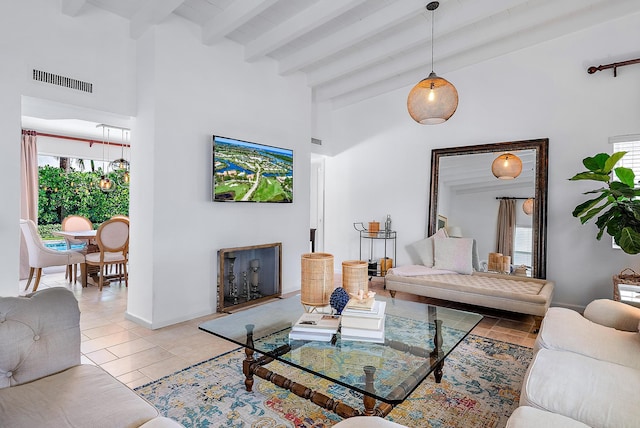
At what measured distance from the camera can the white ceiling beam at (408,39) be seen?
11.5 ft

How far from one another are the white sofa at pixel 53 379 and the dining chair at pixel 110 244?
3532 mm

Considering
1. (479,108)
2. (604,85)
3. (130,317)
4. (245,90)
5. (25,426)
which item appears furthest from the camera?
(479,108)

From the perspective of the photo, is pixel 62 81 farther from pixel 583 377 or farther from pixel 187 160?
pixel 583 377

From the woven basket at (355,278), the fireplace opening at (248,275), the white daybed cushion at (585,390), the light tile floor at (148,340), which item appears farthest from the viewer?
the fireplace opening at (248,275)

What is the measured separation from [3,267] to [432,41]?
190 inches

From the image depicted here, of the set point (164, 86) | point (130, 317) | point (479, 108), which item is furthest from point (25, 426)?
point (479, 108)

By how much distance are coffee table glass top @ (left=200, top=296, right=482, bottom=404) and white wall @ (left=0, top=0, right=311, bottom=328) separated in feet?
4.75

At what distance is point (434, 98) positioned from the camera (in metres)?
2.85

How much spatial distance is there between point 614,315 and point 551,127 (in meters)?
2.78

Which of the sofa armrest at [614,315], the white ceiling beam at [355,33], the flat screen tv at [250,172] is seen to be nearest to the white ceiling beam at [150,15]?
the flat screen tv at [250,172]

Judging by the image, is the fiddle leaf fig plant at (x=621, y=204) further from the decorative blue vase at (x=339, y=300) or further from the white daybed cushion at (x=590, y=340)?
the decorative blue vase at (x=339, y=300)

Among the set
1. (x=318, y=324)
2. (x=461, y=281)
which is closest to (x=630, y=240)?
(x=461, y=281)

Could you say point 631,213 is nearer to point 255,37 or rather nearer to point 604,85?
point 604,85

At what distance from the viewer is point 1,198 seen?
2.83 metres
